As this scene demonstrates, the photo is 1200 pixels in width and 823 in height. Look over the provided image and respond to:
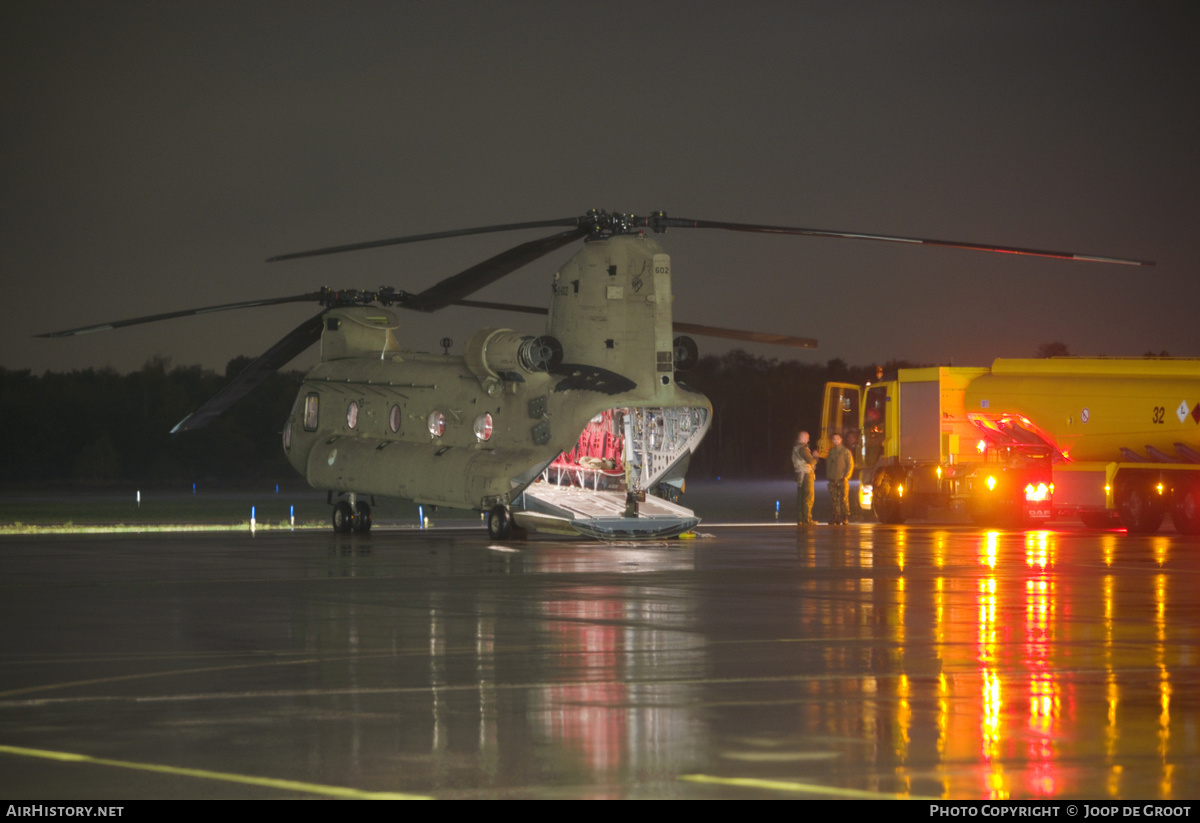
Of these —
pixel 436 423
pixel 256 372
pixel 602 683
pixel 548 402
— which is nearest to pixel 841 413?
pixel 436 423

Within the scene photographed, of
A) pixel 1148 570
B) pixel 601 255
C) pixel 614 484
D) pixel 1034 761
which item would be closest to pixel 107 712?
pixel 1034 761

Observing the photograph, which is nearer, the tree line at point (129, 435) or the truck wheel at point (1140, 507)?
the truck wheel at point (1140, 507)

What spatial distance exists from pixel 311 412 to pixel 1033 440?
679 inches

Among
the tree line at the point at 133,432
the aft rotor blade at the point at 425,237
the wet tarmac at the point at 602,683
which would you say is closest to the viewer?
the wet tarmac at the point at 602,683

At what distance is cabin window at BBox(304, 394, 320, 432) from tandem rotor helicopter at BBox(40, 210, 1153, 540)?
2895 millimetres

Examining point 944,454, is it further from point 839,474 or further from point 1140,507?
point 1140,507

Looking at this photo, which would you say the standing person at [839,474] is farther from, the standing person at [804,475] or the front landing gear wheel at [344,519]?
the front landing gear wheel at [344,519]

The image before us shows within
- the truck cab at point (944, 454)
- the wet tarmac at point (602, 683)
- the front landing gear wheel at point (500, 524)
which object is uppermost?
the truck cab at point (944, 454)

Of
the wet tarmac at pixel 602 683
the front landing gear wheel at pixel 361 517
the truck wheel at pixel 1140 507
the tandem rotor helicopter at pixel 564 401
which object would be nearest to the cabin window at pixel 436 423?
the tandem rotor helicopter at pixel 564 401

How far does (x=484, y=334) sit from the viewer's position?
28750mm

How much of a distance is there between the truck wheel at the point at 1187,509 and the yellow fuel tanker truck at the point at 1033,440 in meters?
0.02

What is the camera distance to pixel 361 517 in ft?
107

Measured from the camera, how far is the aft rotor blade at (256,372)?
102 ft
